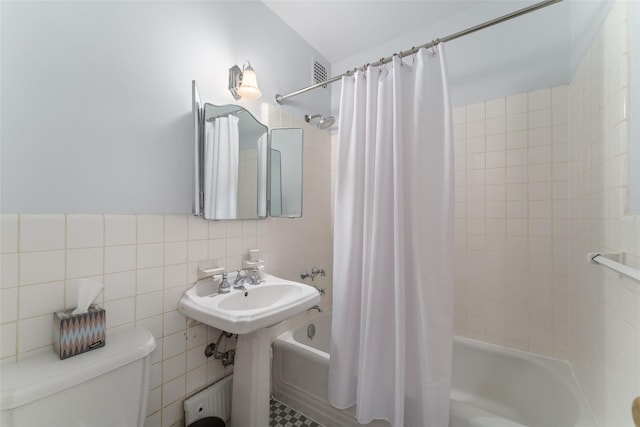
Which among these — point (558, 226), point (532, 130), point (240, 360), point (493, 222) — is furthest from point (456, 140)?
point (240, 360)

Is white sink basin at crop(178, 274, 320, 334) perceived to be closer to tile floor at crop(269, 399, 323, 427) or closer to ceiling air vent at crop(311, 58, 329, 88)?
tile floor at crop(269, 399, 323, 427)

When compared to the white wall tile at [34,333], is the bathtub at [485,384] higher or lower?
lower

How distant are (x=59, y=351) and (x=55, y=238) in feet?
1.15

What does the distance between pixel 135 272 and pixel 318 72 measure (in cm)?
191

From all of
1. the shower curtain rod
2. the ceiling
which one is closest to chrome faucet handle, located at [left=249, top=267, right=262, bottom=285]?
the shower curtain rod

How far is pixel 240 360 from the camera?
3.90 ft

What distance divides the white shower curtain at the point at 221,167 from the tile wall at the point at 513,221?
1.44 m

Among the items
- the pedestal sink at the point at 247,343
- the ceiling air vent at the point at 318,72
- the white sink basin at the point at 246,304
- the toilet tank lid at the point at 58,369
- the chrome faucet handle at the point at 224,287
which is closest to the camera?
the toilet tank lid at the point at 58,369

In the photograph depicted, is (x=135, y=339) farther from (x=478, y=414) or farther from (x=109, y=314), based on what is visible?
(x=478, y=414)

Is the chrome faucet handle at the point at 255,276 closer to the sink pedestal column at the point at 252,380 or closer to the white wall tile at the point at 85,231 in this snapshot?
the sink pedestal column at the point at 252,380

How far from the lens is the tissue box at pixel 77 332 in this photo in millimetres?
756

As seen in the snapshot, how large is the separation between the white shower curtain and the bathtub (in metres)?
0.89

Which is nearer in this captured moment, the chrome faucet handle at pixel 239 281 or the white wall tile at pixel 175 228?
the white wall tile at pixel 175 228

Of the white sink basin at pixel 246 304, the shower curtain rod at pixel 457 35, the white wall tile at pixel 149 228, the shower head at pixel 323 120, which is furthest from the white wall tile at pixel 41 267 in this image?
the shower head at pixel 323 120
